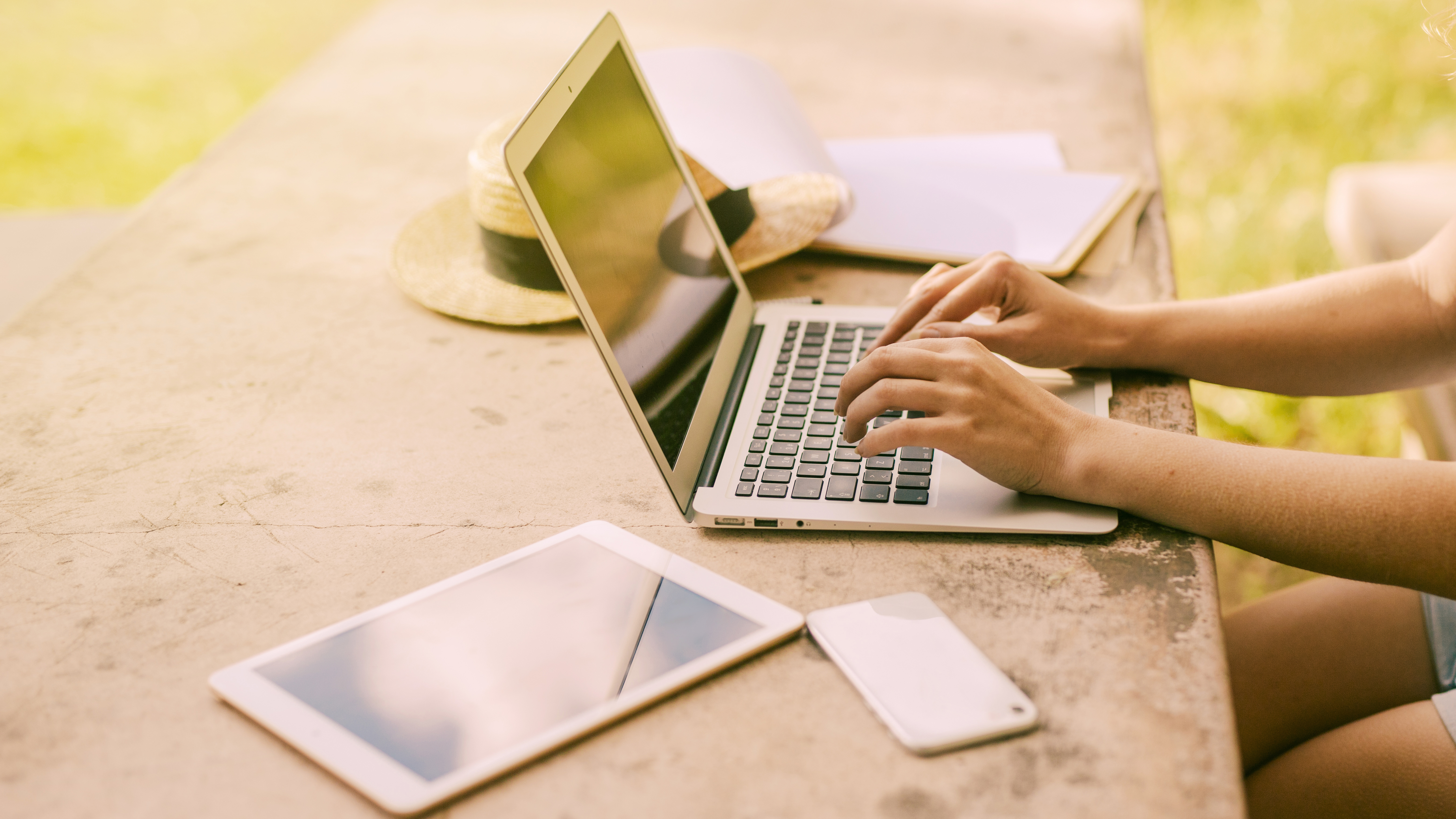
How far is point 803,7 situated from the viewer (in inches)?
82.4

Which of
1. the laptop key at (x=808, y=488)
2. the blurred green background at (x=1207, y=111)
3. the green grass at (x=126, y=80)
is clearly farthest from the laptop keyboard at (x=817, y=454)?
the green grass at (x=126, y=80)

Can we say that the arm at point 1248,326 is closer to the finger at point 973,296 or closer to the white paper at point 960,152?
the finger at point 973,296

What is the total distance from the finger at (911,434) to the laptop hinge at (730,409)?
0.14m

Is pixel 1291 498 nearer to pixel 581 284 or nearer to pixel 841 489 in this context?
pixel 841 489

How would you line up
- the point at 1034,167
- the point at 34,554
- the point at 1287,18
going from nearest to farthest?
1. the point at 34,554
2. the point at 1034,167
3. the point at 1287,18

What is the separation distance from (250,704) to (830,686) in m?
0.37

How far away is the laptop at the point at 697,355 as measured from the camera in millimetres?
781

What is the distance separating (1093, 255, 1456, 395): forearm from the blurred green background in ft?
2.87

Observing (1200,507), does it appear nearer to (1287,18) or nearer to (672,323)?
(672,323)

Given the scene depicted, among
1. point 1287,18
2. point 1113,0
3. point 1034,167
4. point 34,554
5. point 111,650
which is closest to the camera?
point 111,650

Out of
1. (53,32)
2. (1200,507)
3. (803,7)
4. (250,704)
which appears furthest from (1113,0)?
(53,32)

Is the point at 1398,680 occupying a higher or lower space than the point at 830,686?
lower

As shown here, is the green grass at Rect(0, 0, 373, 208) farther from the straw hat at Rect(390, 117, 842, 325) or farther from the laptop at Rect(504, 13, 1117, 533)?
the laptop at Rect(504, 13, 1117, 533)

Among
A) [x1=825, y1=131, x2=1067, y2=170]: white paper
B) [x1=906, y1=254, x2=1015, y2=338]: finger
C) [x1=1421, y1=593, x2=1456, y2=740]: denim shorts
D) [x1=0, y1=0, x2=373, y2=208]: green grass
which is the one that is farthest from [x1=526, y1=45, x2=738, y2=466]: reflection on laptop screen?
[x1=0, y1=0, x2=373, y2=208]: green grass
